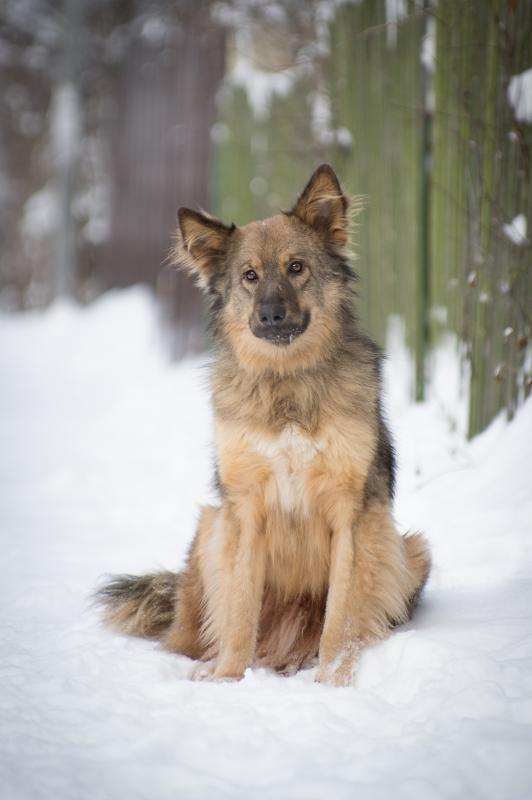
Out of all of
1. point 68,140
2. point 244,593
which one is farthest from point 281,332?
point 68,140

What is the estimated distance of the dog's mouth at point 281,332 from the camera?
322 centimetres

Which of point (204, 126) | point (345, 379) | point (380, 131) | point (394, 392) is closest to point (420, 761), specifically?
point (345, 379)

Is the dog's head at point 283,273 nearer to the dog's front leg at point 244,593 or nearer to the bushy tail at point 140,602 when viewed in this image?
the dog's front leg at point 244,593

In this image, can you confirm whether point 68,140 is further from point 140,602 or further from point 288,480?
point 288,480

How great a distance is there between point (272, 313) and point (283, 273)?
215 millimetres

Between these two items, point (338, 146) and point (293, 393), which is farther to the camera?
point (338, 146)

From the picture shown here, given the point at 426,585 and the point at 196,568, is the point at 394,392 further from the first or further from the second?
the point at 196,568

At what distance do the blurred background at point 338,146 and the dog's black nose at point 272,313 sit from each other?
165 cm

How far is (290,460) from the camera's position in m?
3.02

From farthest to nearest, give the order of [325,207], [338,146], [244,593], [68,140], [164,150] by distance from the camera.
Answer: [68,140], [164,150], [338,146], [325,207], [244,593]

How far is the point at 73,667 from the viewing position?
2.88 m

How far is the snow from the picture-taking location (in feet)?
13.8

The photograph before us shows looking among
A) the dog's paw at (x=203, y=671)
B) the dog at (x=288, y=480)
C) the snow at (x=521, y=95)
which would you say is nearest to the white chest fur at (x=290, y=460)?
the dog at (x=288, y=480)


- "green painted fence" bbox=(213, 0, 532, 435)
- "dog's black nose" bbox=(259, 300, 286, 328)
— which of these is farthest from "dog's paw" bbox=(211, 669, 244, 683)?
"green painted fence" bbox=(213, 0, 532, 435)
